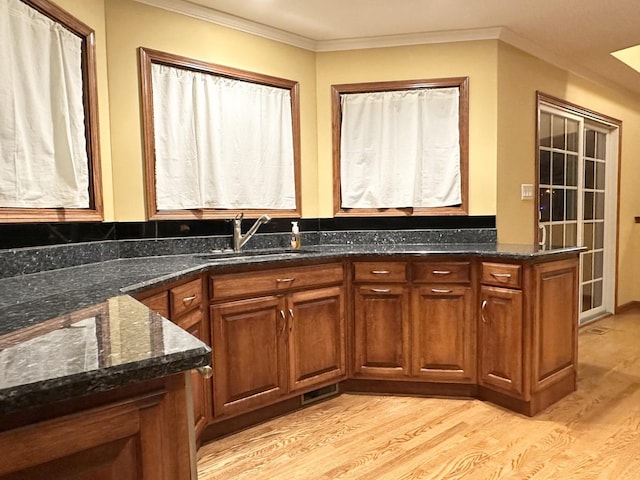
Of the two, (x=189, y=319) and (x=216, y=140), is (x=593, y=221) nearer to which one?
(x=216, y=140)

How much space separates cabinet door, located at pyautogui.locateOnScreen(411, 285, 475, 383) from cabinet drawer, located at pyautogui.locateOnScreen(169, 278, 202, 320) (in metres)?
1.26

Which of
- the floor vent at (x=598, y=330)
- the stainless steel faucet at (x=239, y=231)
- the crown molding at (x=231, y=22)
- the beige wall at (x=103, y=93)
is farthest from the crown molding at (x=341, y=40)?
the floor vent at (x=598, y=330)

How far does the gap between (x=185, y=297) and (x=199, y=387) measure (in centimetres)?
45

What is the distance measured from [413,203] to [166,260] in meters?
1.69

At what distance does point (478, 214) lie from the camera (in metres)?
2.98

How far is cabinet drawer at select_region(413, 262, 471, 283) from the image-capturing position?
8.21ft

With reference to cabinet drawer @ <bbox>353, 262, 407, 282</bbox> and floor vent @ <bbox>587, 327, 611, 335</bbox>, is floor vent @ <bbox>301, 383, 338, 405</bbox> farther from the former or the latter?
floor vent @ <bbox>587, 327, 611, 335</bbox>

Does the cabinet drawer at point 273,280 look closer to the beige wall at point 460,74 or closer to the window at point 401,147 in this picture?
the window at point 401,147

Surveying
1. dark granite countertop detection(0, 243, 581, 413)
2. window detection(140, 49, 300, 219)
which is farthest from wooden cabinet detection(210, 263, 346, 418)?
window detection(140, 49, 300, 219)

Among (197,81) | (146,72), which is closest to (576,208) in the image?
(197,81)

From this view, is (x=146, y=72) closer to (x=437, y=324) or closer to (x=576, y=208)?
(x=437, y=324)

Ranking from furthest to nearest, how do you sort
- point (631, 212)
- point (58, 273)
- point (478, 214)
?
point (631, 212) → point (478, 214) → point (58, 273)

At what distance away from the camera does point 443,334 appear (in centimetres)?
256

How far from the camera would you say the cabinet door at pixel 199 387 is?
6.33 feet
